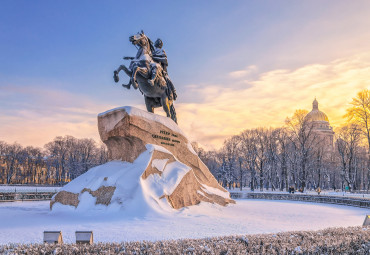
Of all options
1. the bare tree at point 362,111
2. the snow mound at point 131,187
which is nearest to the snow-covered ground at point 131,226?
the snow mound at point 131,187

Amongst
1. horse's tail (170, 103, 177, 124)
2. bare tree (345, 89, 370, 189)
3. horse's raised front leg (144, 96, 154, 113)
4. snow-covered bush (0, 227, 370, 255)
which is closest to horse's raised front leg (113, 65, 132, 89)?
horse's raised front leg (144, 96, 154, 113)

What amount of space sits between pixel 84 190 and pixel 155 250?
320 inches

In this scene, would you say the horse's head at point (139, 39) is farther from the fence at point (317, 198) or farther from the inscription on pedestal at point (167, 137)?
the fence at point (317, 198)

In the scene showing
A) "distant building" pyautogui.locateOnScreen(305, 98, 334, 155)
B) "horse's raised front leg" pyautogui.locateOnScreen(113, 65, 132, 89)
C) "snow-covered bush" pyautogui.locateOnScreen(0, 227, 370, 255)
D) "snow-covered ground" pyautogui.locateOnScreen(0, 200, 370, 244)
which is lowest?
"snow-covered ground" pyautogui.locateOnScreen(0, 200, 370, 244)

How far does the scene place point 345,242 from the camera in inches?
241

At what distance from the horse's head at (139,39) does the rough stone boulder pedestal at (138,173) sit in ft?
10.8

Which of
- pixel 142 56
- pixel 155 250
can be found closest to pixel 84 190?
pixel 142 56

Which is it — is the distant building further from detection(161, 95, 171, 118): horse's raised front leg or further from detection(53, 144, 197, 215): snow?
detection(53, 144, 197, 215): snow

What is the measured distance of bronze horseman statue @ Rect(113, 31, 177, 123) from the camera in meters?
14.3

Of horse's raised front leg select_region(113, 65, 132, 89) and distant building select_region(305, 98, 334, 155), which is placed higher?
distant building select_region(305, 98, 334, 155)

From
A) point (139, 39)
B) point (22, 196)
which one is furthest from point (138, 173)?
point (22, 196)

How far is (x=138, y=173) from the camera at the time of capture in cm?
1239

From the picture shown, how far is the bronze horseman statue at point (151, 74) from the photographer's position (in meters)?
14.3

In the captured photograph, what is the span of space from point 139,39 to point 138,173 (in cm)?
637
